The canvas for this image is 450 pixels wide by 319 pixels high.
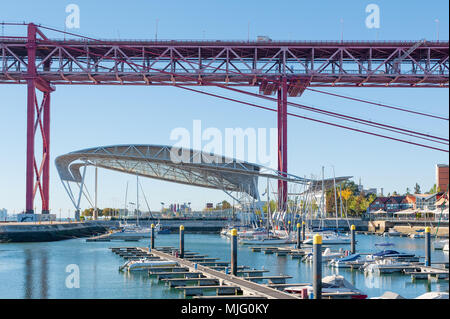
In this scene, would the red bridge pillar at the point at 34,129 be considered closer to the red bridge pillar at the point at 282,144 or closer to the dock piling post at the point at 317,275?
the red bridge pillar at the point at 282,144

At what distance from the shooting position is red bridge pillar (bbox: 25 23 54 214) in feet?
222

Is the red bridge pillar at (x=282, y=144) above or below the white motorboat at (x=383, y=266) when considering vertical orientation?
above

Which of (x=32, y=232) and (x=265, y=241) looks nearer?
(x=32, y=232)

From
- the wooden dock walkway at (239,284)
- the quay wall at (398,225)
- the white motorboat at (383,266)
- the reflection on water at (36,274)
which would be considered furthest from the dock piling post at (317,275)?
the quay wall at (398,225)

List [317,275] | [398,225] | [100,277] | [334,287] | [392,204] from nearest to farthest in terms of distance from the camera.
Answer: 1. [317,275]
2. [334,287]
3. [100,277]
4. [398,225]
5. [392,204]

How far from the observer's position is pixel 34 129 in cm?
6912

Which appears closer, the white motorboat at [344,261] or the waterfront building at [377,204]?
the white motorboat at [344,261]

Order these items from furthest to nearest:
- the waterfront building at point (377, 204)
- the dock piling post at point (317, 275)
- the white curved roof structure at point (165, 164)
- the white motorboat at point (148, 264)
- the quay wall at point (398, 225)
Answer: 1. the waterfront building at point (377, 204)
2. the quay wall at point (398, 225)
3. the white curved roof structure at point (165, 164)
4. the white motorboat at point (148, 264)
5. the dock piling post at point (317, 275)

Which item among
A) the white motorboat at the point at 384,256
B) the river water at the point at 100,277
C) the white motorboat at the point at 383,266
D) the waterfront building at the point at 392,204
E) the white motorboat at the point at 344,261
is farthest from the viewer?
the waterfront building at the point at 392,204

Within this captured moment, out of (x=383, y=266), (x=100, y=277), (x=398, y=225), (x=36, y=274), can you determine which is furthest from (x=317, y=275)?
(x=398, y=225)

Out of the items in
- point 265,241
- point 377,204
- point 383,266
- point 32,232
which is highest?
point 377,204

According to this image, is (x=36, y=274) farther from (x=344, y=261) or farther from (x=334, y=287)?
(x=334, y=287)

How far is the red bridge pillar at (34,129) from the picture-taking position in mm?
67812

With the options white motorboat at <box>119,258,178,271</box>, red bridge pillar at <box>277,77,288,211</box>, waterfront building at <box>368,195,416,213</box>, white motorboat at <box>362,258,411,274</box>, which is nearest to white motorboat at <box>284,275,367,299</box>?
white motorboat at <box>362,258,411,274</box>
